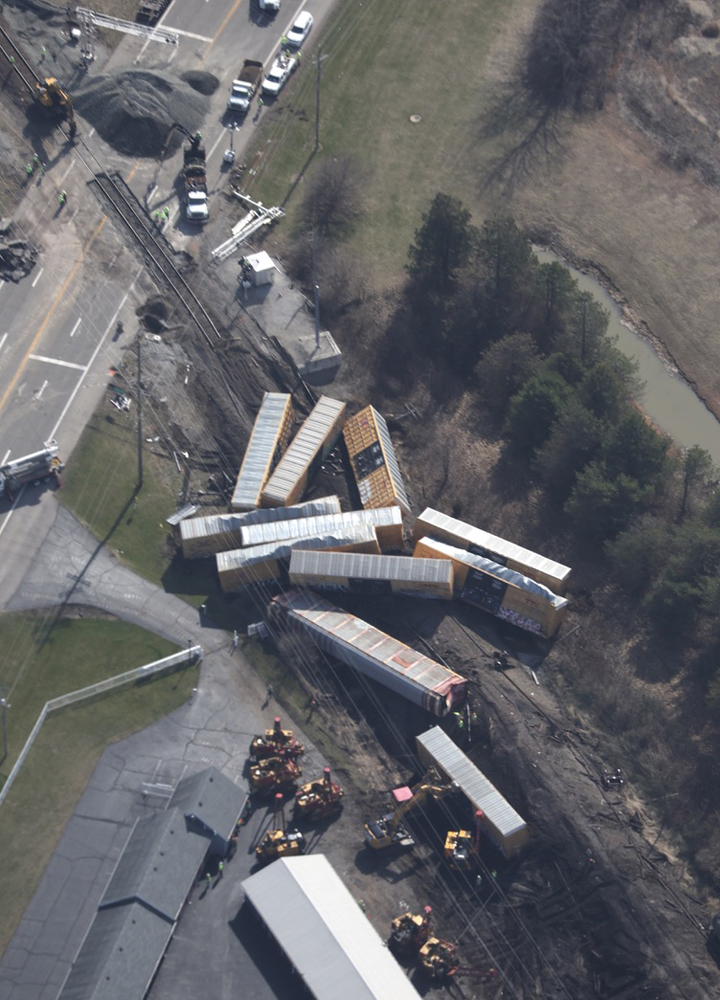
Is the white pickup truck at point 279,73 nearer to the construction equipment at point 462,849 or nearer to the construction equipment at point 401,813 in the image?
the construction equipment at point 401,813

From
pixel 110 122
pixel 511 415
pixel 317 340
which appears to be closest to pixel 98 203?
pixel 110 122

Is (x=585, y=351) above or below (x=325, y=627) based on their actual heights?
above

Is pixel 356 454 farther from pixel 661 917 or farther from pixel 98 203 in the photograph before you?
pixel 661 917

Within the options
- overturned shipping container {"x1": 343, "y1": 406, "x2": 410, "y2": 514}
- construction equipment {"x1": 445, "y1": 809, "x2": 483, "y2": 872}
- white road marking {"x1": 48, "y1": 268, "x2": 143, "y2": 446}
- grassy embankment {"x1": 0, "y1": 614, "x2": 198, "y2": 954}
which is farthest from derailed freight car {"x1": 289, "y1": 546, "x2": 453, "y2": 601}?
white road marking {"x1": 48, "y1": 268, "x2": 143, "y2": 446}

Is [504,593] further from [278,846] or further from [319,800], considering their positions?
[278,846]

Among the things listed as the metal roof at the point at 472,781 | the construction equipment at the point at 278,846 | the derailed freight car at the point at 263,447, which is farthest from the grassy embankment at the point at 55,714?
the metal roof at the point at 472,781

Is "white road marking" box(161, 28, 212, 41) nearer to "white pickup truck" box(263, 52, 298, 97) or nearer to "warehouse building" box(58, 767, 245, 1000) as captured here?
"white pickup truck" box(263, 52, 298, 97)
